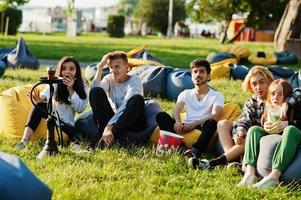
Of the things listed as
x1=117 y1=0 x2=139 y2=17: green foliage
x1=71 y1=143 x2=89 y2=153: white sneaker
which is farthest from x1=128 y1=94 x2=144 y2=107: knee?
x1=117 y1=0 x2=139 y2=17: green foliage

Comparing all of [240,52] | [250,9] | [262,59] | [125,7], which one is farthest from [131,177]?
[125,7]

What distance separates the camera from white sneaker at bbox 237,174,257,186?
491 centimetres

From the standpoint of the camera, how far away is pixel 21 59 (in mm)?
13422

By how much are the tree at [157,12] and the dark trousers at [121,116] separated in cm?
A: 5885

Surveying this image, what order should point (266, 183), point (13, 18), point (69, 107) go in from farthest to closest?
1. point (13, 18)
2. point (69, 107)
3. point (266, 183)

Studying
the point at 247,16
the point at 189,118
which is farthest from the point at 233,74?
the point at 247,16

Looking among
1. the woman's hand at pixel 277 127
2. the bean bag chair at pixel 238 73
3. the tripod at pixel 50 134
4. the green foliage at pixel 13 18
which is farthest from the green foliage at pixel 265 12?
the tripod at pixel 50 134

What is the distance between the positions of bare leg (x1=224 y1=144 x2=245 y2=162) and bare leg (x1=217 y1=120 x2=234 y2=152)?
12cm

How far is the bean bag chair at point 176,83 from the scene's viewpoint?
900 centimetres

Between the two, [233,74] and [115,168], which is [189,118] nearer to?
[115,168]

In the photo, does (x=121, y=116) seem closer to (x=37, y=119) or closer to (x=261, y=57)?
(x=37, y=119)

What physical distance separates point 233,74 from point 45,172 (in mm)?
7925

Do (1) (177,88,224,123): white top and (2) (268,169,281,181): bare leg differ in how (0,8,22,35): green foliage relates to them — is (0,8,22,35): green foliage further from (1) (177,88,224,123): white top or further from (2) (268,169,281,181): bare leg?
(2) (268,169,281,181): bare leg

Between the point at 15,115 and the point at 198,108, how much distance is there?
2.00m
